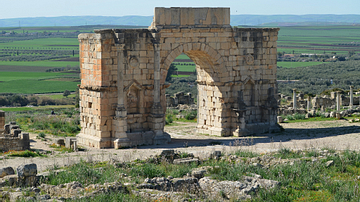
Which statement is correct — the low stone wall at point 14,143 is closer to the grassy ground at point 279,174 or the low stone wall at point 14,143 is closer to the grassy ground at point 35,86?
the grassy ground at point 279,174

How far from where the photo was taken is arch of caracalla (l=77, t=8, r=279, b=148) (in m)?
21.2

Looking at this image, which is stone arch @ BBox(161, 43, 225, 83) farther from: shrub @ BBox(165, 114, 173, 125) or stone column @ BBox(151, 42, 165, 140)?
shrub @ BBox(165, 114, 173, 125)

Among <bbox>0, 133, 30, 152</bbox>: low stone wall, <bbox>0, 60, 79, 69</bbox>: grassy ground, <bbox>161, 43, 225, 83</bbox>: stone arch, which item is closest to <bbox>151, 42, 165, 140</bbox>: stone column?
<bbox>161, 43, 225, 83</bbox>: stone arch

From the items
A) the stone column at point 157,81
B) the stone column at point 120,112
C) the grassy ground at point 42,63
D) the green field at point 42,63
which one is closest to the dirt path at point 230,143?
the stone column at point 120,112

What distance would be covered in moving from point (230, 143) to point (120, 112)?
4402mm

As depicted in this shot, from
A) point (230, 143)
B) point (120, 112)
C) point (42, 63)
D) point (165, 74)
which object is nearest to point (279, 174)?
point (230, 143)

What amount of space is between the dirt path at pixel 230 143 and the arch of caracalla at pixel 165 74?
2.77ft

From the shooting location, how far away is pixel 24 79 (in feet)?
247

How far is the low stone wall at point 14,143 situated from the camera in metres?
20.0

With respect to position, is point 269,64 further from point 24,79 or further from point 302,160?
point 24,79

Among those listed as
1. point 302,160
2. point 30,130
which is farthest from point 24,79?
point 302,160

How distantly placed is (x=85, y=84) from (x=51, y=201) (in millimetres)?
10462

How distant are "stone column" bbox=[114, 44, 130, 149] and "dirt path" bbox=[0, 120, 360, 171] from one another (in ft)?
1.97

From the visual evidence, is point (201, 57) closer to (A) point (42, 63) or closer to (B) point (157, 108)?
(B) point (157, 108)
